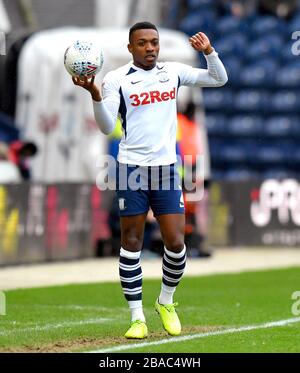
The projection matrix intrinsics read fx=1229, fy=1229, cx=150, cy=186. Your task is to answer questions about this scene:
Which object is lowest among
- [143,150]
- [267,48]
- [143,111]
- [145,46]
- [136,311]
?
[136,311]

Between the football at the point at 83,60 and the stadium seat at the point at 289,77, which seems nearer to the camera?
the football at the point at 83,60

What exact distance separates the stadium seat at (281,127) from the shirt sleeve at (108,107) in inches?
693

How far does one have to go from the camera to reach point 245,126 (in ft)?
87.3

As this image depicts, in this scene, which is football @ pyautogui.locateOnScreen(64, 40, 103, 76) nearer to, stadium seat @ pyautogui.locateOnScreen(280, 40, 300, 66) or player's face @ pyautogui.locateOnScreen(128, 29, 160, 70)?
player's face @ pyautogui.locateOnScreen(128, 29, 160, 70)

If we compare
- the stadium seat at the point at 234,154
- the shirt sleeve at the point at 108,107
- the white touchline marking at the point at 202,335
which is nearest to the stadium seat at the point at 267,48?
the stadium seat at the point at 234,154

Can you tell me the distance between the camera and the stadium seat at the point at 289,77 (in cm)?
2640

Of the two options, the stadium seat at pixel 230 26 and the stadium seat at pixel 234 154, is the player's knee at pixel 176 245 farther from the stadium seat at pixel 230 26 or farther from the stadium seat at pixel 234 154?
the stadium seat at pixel 230 26

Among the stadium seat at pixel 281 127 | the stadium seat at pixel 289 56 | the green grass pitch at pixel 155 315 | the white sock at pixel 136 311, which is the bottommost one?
the green grass pitch at pixel 155 315

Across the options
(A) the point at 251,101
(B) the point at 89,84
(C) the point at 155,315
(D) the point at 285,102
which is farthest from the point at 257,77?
(B) the point at 89,84

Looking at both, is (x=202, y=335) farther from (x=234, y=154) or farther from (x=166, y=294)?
(x=234, y=154)

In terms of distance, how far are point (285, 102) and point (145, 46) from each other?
17.8m

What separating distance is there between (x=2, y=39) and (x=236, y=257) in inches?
196

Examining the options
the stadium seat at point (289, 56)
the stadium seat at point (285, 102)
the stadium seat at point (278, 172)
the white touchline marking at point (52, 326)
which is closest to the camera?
the white touchline marking at point (52, 326)
